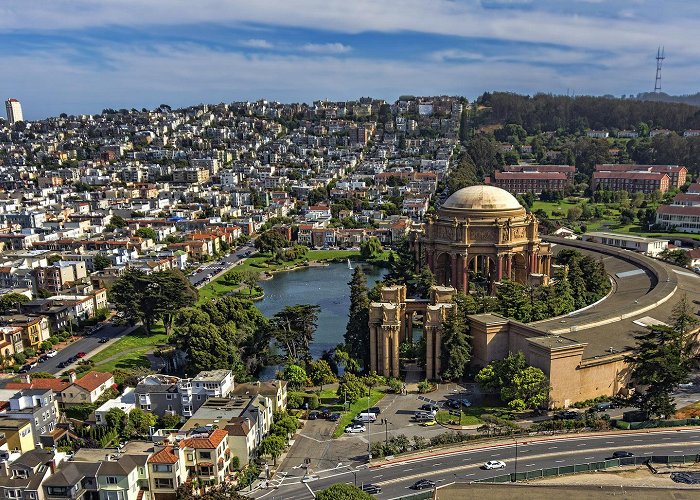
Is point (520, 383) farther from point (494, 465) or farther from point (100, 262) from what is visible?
point (100, 262)

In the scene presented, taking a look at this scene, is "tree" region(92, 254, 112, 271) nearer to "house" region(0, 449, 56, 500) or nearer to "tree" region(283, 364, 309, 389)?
"tree" region(283, 364, 309, 389)

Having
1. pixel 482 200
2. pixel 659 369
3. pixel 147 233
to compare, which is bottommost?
pixel 147 233

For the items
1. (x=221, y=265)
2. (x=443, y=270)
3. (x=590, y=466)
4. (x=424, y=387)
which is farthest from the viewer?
(x=221, y=265)

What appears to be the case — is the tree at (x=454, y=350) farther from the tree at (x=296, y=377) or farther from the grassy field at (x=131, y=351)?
the grassy field at (x=131, y=351)

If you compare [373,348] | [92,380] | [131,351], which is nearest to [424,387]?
[373,348]

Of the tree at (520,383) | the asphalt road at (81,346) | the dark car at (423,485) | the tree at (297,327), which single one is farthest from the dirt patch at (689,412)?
the asphalt road at (81,346)

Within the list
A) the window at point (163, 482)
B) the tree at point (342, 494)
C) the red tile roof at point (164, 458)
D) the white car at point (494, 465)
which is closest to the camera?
the tree at point (342, 494)

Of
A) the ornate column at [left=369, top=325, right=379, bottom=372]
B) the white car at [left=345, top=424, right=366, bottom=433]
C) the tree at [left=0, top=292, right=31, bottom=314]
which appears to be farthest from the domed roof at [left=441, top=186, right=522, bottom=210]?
the tree at [left=0, top=292, right=31, bottom=314]
